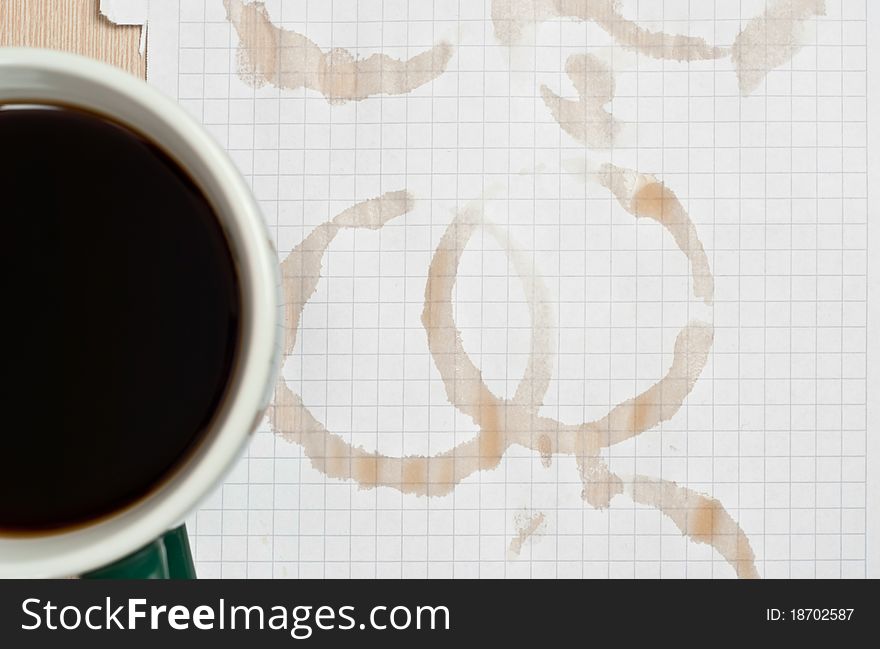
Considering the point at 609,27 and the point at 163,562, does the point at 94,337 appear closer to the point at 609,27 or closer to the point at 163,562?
the point at 163,562

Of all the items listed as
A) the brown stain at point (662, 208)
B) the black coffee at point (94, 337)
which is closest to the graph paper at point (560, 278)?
the brown stain at point (662, 208)

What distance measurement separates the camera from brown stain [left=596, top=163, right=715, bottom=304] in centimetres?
40

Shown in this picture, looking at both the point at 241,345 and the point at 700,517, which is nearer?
the point at 241,345

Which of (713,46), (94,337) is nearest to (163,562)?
(94,337)

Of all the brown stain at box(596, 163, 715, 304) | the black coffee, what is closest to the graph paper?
the brown stain at box(596, 163, 715, 304)

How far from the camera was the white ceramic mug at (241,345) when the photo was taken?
0.24 meters

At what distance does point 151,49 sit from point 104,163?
4.9 inches

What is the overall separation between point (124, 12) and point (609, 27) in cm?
21

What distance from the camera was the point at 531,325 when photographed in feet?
1.32

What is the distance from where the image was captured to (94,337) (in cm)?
30

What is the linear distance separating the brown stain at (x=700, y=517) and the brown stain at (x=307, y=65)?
8.0 inches
